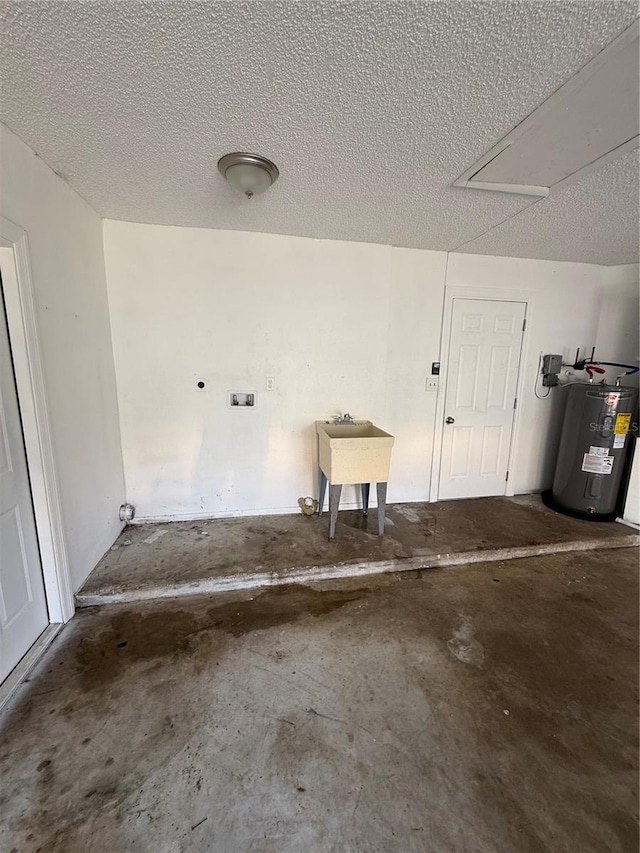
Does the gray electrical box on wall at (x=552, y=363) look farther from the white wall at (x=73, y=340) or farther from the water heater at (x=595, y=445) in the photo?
the white wall at (x=73, y=340)

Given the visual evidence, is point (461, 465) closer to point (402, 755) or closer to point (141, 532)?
point (402, 755)

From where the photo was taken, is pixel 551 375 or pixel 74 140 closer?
pixel 74 140

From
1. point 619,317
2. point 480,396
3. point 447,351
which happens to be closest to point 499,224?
point 447,351

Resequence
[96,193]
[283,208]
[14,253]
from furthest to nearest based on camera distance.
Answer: [283,208] → [96,193] → [14,253]

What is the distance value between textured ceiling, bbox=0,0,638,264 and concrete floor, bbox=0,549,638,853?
244cm

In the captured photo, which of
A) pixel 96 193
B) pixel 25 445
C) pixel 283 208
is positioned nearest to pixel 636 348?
pixel 283 208

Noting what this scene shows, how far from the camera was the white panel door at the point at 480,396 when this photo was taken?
3301 millimetres

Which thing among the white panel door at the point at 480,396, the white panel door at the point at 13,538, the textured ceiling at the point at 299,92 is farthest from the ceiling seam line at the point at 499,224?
the white panel door at the point at 13,538

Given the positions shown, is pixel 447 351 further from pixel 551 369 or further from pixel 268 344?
pixel 268 344

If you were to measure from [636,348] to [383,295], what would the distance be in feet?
9.03

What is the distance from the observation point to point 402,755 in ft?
4.42

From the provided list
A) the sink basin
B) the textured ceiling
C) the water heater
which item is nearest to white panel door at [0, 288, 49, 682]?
the textured ceiling

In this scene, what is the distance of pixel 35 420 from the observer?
1.72 meters

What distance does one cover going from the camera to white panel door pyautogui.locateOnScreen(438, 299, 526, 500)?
10.8ft
